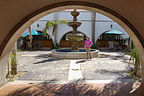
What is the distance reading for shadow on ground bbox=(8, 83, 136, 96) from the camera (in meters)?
2.55

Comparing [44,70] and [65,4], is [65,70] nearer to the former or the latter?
[44,70]

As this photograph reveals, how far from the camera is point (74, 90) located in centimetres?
275

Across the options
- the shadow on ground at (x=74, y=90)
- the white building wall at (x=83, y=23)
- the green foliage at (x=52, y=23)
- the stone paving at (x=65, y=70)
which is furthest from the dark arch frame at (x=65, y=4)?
the white building wall at (x=83, y=23)

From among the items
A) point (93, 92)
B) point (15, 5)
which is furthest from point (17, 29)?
point (93, 92)

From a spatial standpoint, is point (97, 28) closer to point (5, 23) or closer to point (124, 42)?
point (124, 42)

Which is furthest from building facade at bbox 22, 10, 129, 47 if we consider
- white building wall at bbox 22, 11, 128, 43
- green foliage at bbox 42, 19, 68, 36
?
green foliage at bbox 42, 19, 68, 36

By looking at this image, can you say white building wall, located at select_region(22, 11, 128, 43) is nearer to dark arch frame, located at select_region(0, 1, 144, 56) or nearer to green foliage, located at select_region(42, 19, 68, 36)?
green foliage, located at select_region(42, 19, 68, 36)

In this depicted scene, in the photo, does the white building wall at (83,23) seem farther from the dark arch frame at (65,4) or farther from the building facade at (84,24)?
the dark arch frame at (65,4)

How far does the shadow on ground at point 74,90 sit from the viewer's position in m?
2.55

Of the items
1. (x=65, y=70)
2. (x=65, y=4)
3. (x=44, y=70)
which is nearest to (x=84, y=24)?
(x=65, y=70)

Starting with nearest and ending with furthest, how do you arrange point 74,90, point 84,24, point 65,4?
1. point 65,4
2. point 74,90
3. point 84,24

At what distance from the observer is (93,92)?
8.65ft

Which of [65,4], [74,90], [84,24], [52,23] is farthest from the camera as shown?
[84,24]

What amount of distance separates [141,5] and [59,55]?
19.5 ft
